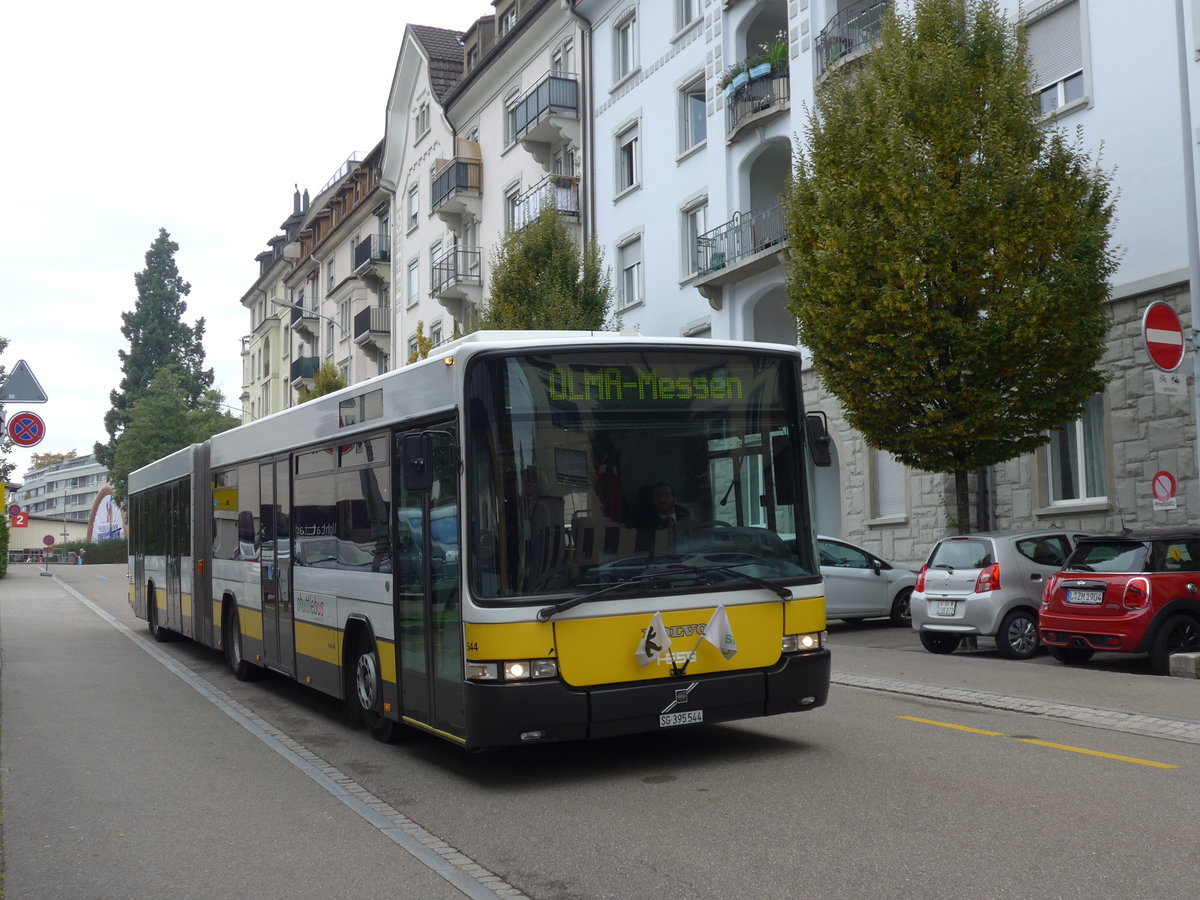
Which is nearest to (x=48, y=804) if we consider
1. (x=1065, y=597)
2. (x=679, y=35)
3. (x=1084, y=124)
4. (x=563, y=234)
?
(x=1065, y=597)

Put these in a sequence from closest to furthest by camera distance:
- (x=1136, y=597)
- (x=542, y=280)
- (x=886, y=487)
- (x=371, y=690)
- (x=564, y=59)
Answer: (x=371, y=690) < (x=1136, y=597) < (x=886, y=487) < (x=542, y=280) < (x=564, y=59)

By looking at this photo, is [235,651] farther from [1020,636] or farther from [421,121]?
[421,121]

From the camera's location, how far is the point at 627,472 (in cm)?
772

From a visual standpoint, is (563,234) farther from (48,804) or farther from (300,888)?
(300,888)

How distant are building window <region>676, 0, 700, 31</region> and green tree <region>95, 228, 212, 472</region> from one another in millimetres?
67932

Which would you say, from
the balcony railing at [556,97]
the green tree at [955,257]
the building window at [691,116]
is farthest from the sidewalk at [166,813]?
the balcony railing at [556,97]

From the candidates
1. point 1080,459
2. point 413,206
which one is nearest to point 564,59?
point 413,206

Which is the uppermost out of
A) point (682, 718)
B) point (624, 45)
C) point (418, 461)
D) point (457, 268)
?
point (624, 45)

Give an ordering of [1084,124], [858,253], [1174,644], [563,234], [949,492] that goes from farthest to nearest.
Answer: [563,234], [949,492], [1084,124], [858,253], [1174,644]

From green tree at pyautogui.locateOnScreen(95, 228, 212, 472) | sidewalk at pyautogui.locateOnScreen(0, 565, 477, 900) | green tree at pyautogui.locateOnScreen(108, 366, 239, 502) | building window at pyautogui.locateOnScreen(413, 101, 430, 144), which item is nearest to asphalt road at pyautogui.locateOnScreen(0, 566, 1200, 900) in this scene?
sidewalk at pyautogui.locateOnScreen(0, 565, 477, 900)

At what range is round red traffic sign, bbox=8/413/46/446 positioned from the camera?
64.2 ft

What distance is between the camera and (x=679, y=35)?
3011cm

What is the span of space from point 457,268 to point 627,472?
3458 centimetres

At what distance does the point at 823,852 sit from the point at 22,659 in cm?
1454
